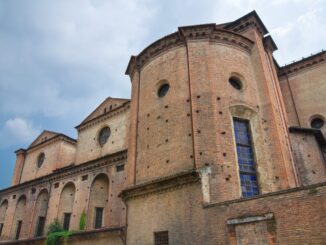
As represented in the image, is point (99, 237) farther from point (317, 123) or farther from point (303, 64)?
point (303, 64)

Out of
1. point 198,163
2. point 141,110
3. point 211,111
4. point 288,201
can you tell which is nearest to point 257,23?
point 211,111

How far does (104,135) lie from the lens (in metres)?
25.2

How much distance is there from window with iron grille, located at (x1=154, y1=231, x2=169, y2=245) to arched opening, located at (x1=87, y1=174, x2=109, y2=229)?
915 cm

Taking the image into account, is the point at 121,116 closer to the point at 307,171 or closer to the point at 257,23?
the point at 257,23

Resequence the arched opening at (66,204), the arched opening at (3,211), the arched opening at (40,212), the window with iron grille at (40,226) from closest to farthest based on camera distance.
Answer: the arched opening at (66,204) → the window with iron grille at (40,226) → the arched opening at (40,212) → the arched opening at (3,211)

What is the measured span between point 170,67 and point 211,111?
340 cm

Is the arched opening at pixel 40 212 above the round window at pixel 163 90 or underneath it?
underneath

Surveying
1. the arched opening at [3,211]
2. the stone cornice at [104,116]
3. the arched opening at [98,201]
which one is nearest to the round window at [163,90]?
the arched opening at [98,201]

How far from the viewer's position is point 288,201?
328 inches

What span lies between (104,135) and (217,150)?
50.4 ft

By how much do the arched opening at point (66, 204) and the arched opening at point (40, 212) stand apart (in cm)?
246

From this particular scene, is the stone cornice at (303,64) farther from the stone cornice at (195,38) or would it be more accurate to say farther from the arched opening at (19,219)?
the arched opening at (19,219)

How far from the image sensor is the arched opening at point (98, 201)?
20016 mm

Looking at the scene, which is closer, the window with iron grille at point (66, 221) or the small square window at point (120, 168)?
the small square window at point (120, 168)
